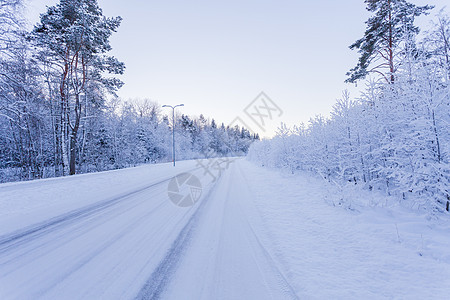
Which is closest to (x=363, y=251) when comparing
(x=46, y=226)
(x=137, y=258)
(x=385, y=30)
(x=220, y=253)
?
(x=220, y=253)

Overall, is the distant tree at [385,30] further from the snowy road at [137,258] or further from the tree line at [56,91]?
the tree line at [56,91]

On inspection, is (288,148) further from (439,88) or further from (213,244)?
(213,244)

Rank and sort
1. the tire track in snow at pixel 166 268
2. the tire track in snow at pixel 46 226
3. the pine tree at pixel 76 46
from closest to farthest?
the tire track in snow at pixel 166 268, the tire track in snow at pixel 46 226, the pine tree at pixel 76 46

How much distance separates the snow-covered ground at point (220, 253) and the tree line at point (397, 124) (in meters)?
1.13

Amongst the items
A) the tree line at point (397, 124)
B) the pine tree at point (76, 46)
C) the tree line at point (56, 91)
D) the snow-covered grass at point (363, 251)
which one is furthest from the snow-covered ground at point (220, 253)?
the pine tree at point (76, 46)

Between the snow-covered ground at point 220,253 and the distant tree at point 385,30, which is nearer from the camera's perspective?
the snow-covered ground at point 220,253

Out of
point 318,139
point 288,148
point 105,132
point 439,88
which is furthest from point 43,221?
point 105,132

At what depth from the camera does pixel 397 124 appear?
5223 mm

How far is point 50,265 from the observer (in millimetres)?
2551

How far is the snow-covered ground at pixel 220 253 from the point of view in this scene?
6.74 feet

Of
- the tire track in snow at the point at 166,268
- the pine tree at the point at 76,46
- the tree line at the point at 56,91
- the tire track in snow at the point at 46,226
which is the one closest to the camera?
the tire track in snow at the point at 166,268

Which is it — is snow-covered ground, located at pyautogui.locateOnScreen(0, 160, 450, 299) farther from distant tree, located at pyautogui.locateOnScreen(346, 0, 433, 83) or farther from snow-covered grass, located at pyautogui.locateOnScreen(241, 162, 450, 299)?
distant tree, located at pyautogui.locateOnScreen(346, 0, 433, 83)

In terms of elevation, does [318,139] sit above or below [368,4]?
below

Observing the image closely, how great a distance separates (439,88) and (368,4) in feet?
41.0
